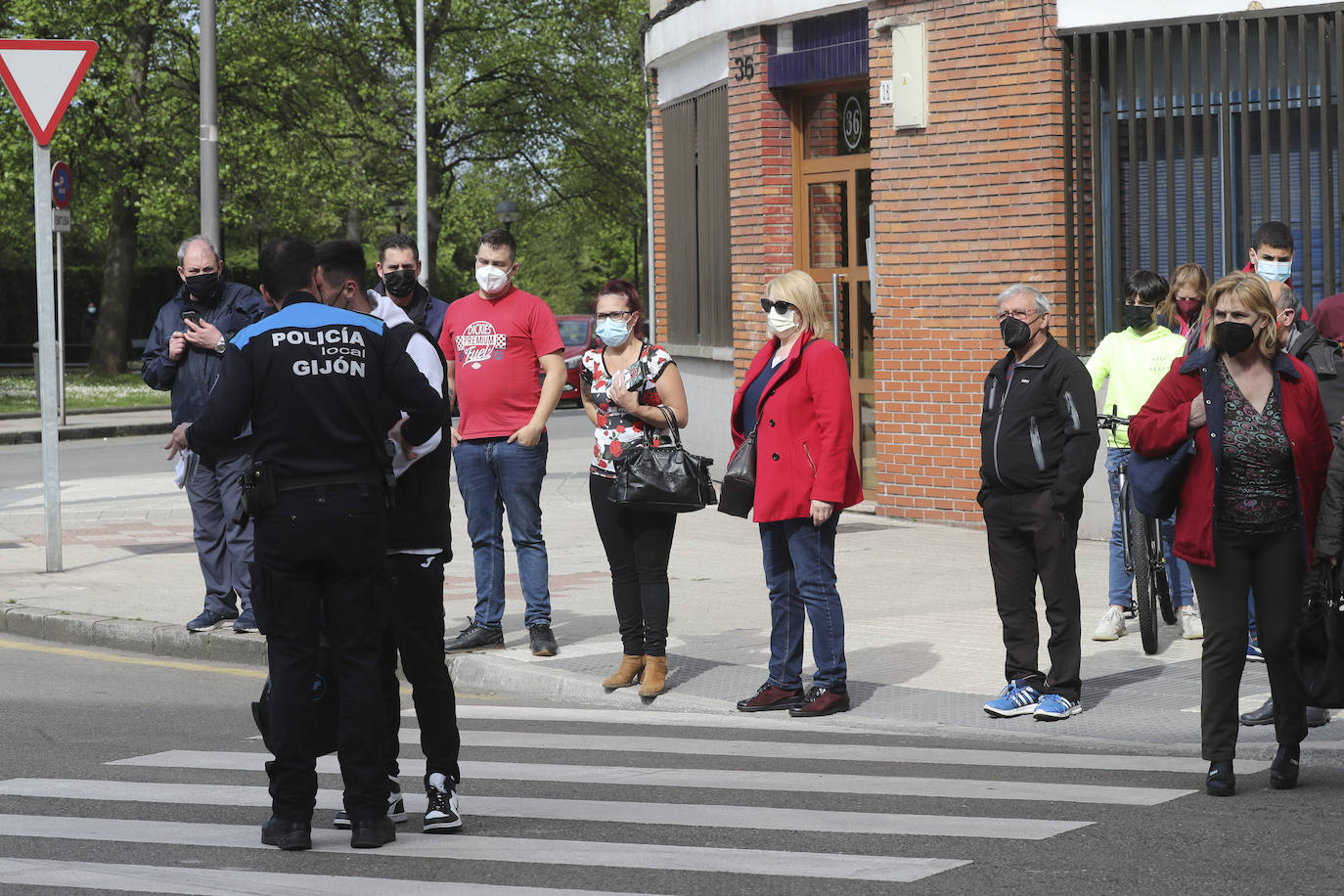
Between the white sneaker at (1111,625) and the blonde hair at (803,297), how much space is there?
264cm

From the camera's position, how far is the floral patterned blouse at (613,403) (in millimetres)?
7758

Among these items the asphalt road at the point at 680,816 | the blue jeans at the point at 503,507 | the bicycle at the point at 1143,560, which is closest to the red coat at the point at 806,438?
the asphalt road at the point at 680,816

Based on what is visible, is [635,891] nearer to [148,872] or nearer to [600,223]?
[148,872]

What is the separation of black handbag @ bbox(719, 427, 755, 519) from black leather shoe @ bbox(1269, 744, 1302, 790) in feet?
7.90

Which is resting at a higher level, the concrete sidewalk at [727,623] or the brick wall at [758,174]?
the brick wall at [758,174]

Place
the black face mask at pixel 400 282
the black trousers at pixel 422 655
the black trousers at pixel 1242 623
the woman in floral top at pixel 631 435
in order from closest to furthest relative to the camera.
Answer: the black trousers at pixel 422 655
the black trousers at pixel 1242 623
the woman in floral top at pixel 631 435
the black face mask at pixel 400 282

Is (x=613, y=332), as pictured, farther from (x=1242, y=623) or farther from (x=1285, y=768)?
(x=1285, y=768)

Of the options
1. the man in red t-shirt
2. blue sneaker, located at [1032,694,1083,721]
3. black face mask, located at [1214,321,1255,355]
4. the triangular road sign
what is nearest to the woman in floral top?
the man in red t-shirt

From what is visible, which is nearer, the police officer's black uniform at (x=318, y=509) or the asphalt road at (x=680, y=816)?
the asphalt road at (x=680, y=816)

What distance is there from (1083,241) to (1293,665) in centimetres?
699

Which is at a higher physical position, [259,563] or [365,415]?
[365,415]

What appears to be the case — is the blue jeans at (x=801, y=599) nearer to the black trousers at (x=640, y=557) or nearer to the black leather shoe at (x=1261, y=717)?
the black trousers at (x=640, y=557)

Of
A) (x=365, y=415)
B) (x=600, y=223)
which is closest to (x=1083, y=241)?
(x=365, y=415)

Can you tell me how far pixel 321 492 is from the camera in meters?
5.32
